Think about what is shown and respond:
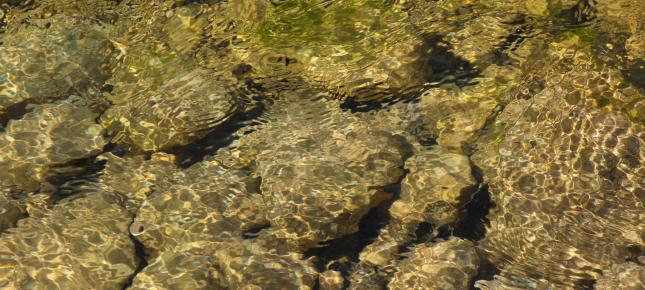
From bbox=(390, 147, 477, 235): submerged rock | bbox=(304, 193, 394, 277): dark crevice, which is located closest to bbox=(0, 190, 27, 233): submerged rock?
bbox=(304, 193, 394, 277): dark crevice

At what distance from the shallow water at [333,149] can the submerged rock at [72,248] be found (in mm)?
15

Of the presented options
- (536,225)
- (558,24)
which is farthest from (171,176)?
(558,24)

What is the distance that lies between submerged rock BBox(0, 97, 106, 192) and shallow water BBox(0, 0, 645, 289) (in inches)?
0.7

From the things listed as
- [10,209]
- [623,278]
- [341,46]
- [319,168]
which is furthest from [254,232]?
[623,278]

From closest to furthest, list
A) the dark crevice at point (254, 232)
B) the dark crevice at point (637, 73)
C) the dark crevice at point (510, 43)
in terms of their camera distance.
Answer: the dark crevice at point (637, 73)
the dark crevice at point (254, 232)
the dark crevice at point (510, 43)

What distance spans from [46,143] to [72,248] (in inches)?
42.7

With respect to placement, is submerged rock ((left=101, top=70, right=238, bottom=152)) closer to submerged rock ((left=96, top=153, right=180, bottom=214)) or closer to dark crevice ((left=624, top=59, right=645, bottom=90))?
submerged rock ((left=96, top=153, right=180, bottom=214))

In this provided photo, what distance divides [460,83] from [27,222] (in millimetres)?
3682

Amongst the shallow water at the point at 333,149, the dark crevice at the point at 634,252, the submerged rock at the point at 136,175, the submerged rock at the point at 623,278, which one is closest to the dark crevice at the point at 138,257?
the shallow water at the point at 333,149

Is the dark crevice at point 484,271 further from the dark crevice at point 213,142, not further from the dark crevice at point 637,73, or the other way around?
the dark crevice at point 213,142

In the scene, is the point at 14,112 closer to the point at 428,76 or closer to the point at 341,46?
the point at 341,46

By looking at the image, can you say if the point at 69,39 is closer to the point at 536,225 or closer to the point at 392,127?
the point at 392,127

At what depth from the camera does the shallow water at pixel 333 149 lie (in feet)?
13.0

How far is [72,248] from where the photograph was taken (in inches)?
173
